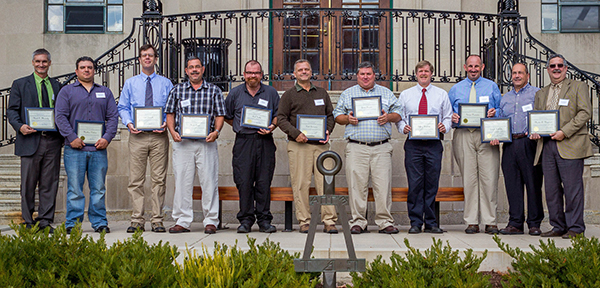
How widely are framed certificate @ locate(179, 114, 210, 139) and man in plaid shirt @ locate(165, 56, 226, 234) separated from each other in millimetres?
168

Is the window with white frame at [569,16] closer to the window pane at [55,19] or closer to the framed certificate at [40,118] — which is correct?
the framed certificate at [40,118]

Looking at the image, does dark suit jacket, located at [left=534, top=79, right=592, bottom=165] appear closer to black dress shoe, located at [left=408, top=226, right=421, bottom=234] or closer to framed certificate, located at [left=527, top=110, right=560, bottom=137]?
framed certificate, located at [left=527, top=110, right=560, bottom=137]

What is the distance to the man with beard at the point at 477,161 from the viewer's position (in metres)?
7.73

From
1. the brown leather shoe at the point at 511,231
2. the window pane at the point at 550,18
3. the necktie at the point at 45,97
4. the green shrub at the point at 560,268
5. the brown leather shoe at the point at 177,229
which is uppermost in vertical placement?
the window pane at the point at 550,18

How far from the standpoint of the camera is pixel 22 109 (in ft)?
25.8

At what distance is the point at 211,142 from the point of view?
7.89 metres

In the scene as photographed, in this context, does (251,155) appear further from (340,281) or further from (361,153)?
(340,281)

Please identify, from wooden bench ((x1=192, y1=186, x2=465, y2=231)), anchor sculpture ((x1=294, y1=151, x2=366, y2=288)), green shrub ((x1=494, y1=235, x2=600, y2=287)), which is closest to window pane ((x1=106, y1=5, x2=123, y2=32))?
wooden bench ((x1=192, y1=186, x2=465, y2=231))

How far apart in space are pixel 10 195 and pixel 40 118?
238 cm

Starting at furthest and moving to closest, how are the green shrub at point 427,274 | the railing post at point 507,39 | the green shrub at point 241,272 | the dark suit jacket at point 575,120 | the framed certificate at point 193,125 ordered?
the railing post at point 507,39
the framed certificate at point 193,125
the dark suit jacket at point 575,120
the green shrub at point 427,274
the green shrub at point 241,272

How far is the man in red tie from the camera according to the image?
7.65 meters

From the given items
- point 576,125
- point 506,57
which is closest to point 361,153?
point 576,125

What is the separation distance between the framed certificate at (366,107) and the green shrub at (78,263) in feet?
12.0

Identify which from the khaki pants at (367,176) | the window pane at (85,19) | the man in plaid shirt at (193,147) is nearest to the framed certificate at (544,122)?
the khaki pants at (367,176)
